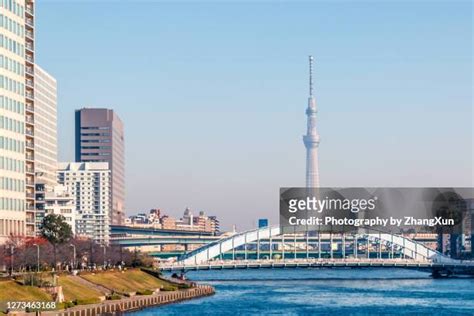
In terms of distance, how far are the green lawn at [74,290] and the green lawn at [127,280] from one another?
6242 millimetres

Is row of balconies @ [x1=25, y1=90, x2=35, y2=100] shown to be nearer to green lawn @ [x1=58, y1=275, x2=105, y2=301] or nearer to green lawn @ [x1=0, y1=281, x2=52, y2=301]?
green lawn @ [x1=58, y1=275, x2=105, y2=301]

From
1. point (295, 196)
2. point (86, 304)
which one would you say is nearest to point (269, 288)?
point (295, 196)

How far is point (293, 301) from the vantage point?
138m

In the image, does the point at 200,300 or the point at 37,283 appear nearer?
the point at 37,283

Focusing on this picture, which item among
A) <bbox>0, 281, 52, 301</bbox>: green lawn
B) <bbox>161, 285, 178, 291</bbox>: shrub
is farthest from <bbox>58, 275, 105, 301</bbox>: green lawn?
<bbox>161, 285, 178, 291</bbox>: shrub

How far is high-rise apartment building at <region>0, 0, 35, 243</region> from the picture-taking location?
13300 centimetres

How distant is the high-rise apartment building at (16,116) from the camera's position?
133000mm

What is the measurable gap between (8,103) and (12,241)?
14264 millimetres

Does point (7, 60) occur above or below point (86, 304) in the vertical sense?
above

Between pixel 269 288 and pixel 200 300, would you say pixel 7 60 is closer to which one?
pixel 200 300

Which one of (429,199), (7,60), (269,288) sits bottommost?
(269,288)

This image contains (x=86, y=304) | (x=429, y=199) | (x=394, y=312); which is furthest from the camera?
(x=429, y=199)

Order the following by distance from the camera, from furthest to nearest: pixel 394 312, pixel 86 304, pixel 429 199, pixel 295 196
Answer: pixel 429 199, pixel 295 196, pixel 394 312, pixel 86 304

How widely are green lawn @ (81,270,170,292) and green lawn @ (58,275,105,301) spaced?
20.5ft
